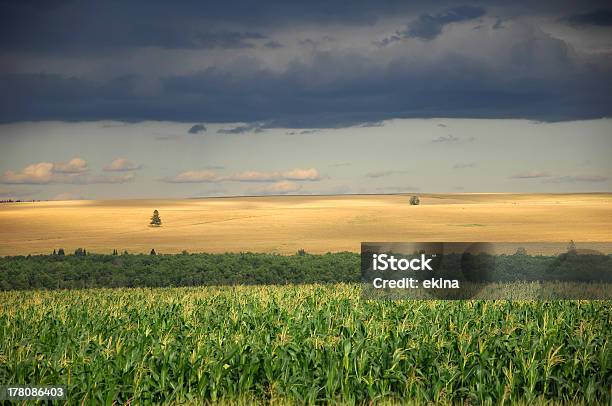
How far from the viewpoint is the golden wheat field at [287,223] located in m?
68.6

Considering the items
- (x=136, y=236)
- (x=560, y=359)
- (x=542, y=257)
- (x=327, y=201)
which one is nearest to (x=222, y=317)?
(x=560, y=359)

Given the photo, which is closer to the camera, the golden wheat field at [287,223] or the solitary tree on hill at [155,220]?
→ the golden wheat field at [287,223]

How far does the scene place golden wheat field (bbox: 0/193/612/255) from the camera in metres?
68.6

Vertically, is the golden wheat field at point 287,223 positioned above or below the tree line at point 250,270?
above

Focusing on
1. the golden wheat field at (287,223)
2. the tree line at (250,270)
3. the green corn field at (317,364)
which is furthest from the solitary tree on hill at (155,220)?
the green corn field at (317,364)

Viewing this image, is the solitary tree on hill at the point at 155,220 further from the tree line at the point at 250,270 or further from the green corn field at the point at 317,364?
the green corn field at the point at 317,364

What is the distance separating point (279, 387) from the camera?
13.6m

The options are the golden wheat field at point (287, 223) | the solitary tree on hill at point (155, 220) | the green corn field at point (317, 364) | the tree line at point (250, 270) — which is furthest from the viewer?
→ the solitary tree on hill at point (155, 220)

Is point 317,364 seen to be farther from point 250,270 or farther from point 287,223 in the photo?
point 287,223

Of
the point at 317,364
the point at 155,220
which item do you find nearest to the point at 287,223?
the point at 155,220

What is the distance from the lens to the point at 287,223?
84188 mm

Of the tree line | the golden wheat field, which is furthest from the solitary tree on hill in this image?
the tree line

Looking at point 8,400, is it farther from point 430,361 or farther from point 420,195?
point 420,195

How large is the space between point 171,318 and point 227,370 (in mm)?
6076
